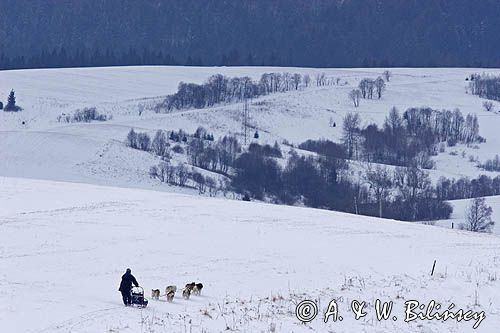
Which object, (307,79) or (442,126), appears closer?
(442,126)

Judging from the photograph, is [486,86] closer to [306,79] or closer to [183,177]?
[306,79]

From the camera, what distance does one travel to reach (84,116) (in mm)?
106875

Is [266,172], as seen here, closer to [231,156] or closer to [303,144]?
[231,156]

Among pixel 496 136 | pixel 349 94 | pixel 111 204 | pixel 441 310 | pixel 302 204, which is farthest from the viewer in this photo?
pixel 349 94

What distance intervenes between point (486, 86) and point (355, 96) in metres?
23.1

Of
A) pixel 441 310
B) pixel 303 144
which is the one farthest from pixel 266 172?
pixel 441 310

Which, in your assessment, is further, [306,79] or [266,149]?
[306,79]

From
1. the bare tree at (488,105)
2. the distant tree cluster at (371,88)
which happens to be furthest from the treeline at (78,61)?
the bare tree at (488,105)

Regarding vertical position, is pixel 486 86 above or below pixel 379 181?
above

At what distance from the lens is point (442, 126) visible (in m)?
118

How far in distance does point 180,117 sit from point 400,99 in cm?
3718

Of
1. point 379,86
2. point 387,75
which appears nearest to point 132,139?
point 379,86

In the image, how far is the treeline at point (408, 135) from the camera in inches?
4085

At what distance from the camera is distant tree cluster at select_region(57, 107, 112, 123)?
105 metres
